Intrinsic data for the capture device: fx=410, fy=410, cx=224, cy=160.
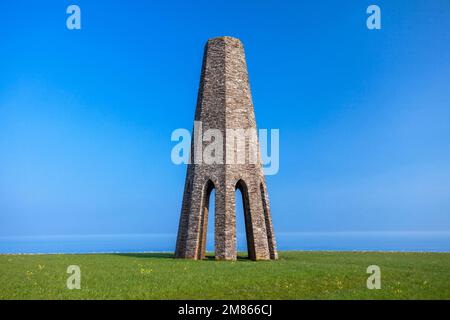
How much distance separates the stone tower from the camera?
27.7 meters

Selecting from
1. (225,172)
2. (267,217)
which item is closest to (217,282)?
(225,172)

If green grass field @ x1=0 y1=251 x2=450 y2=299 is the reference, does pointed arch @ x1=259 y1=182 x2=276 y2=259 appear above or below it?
above

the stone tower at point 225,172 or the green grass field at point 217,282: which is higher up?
the stone tower at point 225,172

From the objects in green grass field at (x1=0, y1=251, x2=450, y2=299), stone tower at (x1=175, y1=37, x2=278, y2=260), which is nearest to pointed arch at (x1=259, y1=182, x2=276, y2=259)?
stone tower at (x1=175, y1=37, x2=278, y2=260)

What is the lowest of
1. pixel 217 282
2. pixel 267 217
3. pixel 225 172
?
pixel 217 282

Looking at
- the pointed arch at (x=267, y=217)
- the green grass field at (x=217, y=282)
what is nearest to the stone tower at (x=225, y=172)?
the pointed arch at (x=267, y=217)

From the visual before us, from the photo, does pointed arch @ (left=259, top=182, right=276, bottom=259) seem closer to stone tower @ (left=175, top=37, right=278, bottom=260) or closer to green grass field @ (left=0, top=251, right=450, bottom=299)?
stone tower @ (left=175, top=37, right=278, bottom=260)

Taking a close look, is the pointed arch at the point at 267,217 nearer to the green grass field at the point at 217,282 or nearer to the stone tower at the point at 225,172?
the stone tower at the point at 225,172

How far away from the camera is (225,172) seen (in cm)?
2773

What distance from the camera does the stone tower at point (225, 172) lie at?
90.7 ft

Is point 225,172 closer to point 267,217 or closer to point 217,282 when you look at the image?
point 267,217
